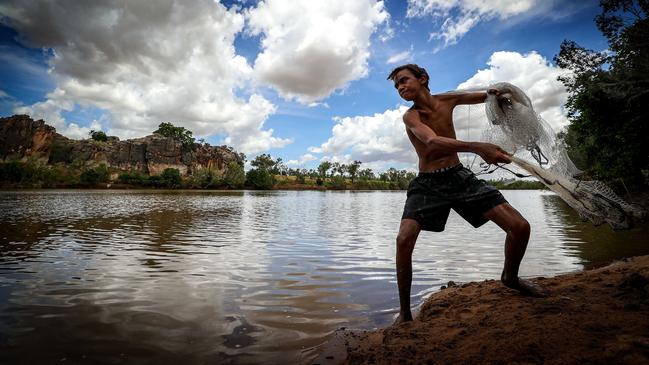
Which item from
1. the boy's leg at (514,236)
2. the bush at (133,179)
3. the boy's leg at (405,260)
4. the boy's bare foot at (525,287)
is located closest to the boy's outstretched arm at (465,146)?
the boy's leg at (514,236)

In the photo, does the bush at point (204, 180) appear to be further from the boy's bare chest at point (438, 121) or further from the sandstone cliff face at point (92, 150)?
the boy's bare chest at point (438, 121)

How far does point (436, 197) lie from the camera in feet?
10.1

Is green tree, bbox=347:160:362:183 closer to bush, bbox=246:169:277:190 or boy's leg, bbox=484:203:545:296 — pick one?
bush, bbox=246:169:277:190

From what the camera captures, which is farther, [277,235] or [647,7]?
[647,7]

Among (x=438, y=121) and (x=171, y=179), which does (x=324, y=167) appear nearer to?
(x=171, y=179)

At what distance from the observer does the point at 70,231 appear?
32.8ft

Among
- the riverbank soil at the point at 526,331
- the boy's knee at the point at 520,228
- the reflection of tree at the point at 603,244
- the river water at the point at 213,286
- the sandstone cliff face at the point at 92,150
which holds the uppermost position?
the sandstone cliff face at the point at 92,150

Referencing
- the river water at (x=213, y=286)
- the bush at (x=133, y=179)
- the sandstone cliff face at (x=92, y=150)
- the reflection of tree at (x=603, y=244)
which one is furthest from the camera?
the sandstone cliff face at (x=92, y=150)

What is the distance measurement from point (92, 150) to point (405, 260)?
448ft

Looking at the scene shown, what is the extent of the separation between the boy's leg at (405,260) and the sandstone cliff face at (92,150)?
4967 inches

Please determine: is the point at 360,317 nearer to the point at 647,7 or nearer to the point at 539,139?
the point at 539,139

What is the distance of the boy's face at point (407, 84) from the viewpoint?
3240mm

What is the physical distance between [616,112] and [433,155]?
14613 mm

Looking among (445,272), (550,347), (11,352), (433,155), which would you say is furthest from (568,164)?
(11,352)
